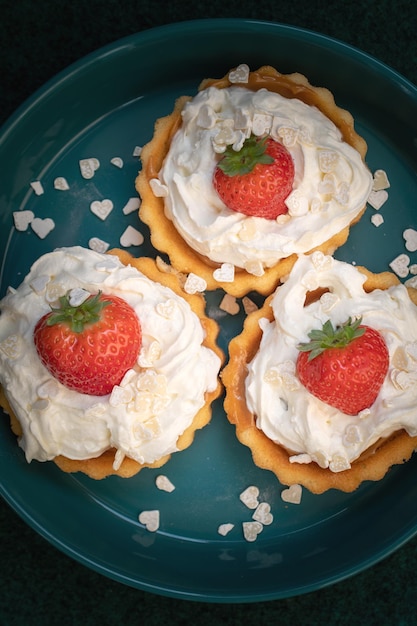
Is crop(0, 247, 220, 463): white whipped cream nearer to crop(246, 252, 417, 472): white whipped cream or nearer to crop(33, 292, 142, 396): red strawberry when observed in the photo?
crop(33, 292, 142, 396): red strawberry

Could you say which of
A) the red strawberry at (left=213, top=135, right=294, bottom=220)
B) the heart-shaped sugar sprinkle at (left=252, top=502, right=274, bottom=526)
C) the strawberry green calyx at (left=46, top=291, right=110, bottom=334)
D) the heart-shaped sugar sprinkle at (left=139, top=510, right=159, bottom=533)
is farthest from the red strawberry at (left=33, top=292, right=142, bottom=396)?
the heart-shaped sugar sprinkle at (left=252, top=502, right=274, bottom=526)

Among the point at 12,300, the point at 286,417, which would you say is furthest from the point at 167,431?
the point at 12,300

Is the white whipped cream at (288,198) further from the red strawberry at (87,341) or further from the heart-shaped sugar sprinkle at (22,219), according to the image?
the heart-shaped sugar sprinkle at (22,219)

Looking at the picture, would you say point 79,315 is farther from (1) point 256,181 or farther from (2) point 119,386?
(1) point 256,181

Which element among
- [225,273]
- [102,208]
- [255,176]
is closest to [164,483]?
[225,273]

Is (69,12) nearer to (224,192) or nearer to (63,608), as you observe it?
(224,192)

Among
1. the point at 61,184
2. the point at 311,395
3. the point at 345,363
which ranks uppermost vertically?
the point at 345,363
